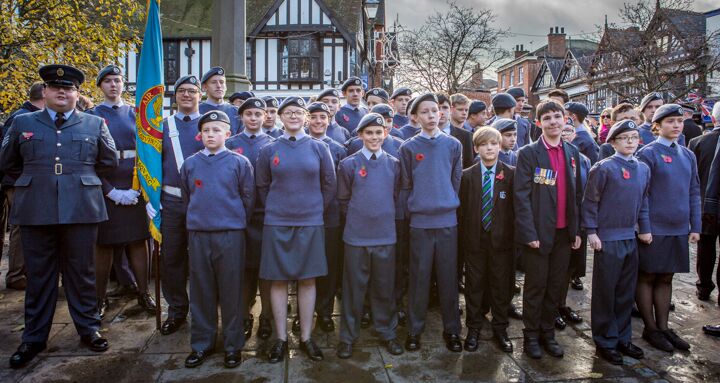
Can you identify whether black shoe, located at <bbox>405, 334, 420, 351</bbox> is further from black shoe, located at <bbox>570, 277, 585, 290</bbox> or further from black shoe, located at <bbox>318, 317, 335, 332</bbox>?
black shoe, located at <bbox>570, 277, 585, 290</bbox>

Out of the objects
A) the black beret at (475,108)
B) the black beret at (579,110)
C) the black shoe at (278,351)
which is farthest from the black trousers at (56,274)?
the black beret at (579,110)

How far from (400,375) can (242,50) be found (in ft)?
17.8

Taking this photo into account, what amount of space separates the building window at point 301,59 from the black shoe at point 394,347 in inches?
860

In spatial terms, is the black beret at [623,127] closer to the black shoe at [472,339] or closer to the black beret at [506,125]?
the black beret at [506,125]

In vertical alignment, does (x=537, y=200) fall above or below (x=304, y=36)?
below

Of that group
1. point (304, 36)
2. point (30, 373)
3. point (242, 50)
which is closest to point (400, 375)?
point (30, 373)

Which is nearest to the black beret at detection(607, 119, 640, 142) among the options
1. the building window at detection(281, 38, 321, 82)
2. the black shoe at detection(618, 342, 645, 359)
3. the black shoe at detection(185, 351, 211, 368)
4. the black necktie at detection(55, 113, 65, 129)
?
the black shoe at detection(618, 342, 645, 359)

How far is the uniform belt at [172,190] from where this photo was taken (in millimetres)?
4902

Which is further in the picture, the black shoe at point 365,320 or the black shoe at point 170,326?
the black shoe at point 365,320

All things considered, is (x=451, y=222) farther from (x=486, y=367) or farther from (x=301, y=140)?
(x=301, y=140)

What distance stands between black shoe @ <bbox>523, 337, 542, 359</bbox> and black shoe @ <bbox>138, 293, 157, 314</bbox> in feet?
12.4

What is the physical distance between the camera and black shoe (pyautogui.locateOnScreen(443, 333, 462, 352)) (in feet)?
14.7

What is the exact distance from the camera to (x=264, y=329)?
485cm

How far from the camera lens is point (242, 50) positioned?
297 inches
